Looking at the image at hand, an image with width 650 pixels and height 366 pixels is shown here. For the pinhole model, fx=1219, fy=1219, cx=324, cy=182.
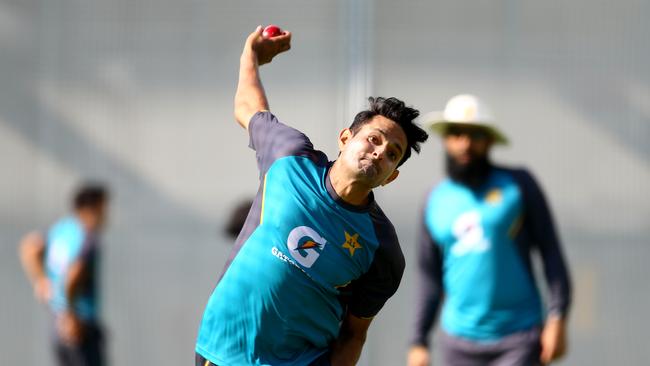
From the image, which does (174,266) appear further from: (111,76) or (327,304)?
(327,304)

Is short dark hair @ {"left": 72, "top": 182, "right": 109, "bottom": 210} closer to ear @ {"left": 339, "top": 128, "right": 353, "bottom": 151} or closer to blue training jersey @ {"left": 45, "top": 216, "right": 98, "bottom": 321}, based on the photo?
blue training jersey @ {"left": 45, "top": 216, "right": 98, "bottom": 321}

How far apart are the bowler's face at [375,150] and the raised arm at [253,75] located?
0.37m

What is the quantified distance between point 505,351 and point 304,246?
2743 millimetres

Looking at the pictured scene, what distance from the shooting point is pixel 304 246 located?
13.2ft

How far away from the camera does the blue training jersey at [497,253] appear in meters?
6.51

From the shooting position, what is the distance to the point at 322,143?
880cm

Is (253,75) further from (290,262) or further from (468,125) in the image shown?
(468,125)

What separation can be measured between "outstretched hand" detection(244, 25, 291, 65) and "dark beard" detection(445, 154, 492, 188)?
2.45 m

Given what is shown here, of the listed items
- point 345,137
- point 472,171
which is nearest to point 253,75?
point 345,137

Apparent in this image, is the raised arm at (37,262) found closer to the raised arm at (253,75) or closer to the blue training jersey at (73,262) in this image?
the blue training jersey at (73,262)

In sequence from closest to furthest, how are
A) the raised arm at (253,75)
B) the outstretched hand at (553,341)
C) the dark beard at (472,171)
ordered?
the raised arm at (253,75) < the outstretched hand at (553,341) < the dark beard at (472,171)

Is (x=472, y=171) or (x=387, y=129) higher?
(x=387, y=129)

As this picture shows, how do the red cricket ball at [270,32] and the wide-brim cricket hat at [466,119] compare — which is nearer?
the red cricket ball at [270,32]

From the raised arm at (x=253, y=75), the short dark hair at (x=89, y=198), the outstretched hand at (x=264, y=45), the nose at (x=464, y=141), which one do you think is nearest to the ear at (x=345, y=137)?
the raised arm at (x=253, y=75)
